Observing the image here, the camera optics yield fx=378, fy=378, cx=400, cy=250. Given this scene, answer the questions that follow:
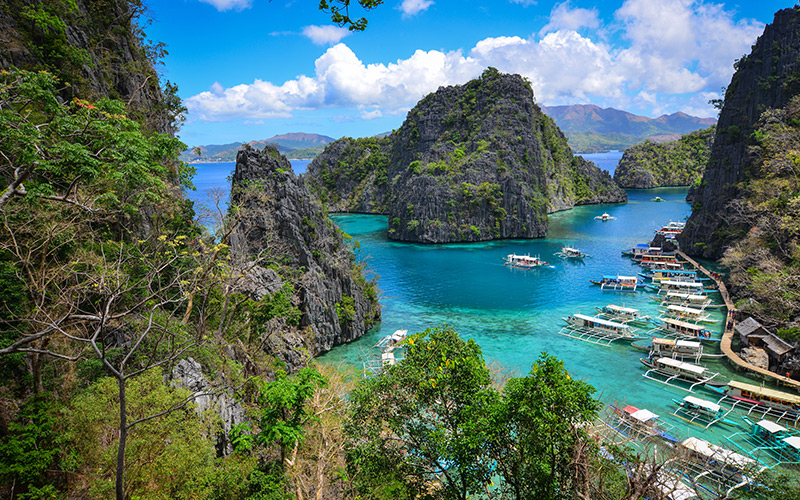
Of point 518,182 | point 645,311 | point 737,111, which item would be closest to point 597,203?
point 518,182

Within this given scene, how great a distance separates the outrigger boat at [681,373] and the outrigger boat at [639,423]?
5595 mm

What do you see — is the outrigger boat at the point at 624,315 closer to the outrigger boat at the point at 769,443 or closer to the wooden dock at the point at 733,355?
the wooden dock at the point at 733,355

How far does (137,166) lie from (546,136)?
4451 inches

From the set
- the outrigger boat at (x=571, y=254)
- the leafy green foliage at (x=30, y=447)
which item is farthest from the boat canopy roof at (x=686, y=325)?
the leafy green foliage at (x=30, y=447)

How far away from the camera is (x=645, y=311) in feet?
129

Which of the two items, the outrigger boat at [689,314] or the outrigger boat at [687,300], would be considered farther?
the outrigger boat at [687,300]

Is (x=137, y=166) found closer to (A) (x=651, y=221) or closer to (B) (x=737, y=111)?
(B) (x=737, y=111)

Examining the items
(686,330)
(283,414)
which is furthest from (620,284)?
(283,414)

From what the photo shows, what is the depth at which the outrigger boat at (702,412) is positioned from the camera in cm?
2111

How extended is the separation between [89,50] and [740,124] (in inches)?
2826

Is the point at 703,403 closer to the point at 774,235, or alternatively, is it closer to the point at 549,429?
the point at 549,429

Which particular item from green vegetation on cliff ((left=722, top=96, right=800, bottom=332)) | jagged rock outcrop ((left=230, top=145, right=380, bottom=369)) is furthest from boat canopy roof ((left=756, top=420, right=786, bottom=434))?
jagged rock outcrop ((left=230, top=145, right=380, bottom=369))

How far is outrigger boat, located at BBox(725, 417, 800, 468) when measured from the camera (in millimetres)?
17906

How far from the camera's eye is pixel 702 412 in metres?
→ 21.8
